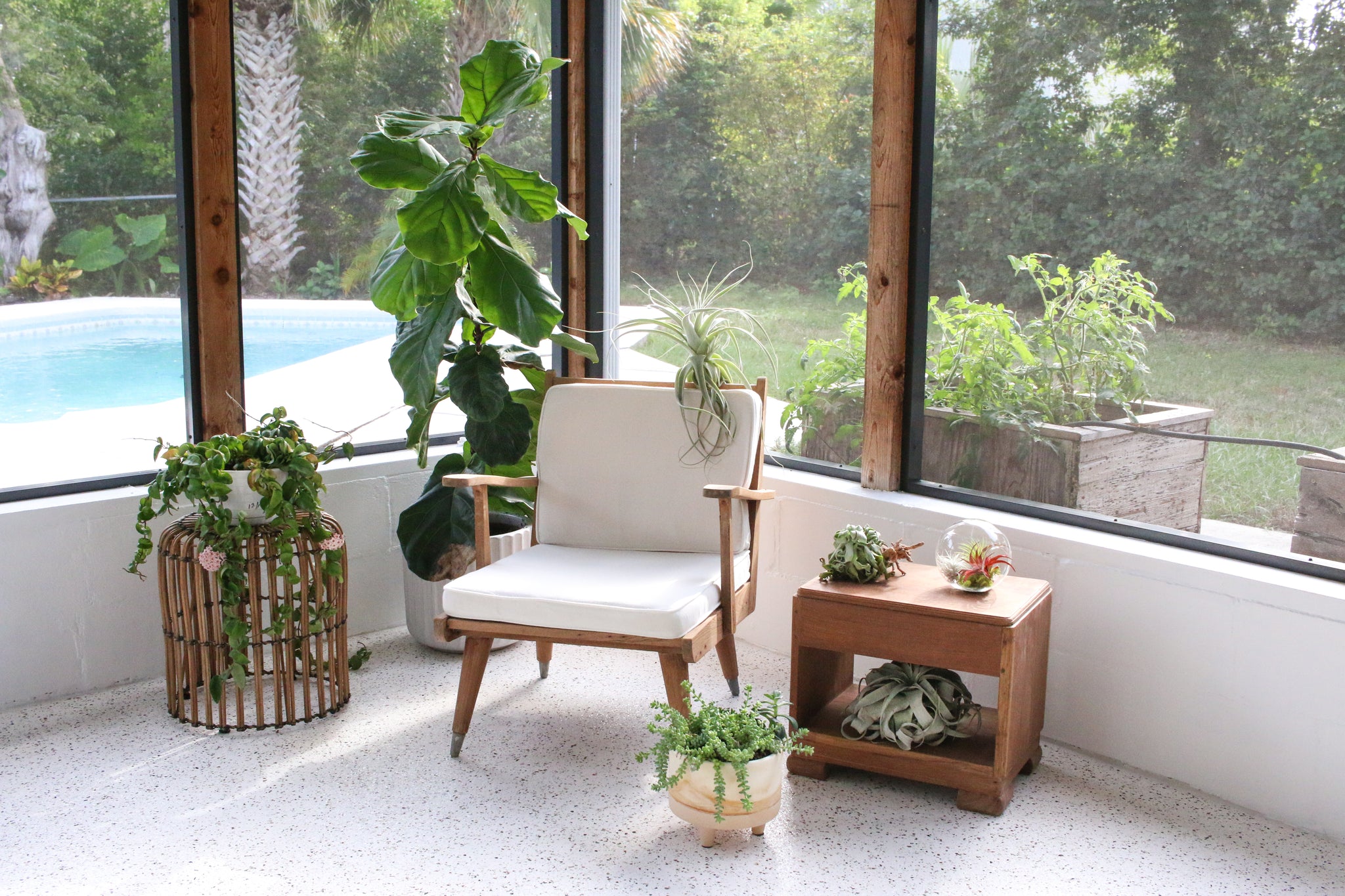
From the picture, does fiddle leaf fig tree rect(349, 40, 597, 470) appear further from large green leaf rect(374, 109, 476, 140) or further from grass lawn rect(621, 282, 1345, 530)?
grass lawn rect(621, 282, 1345, 530)

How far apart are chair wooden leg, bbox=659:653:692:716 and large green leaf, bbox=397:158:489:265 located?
3.73ft

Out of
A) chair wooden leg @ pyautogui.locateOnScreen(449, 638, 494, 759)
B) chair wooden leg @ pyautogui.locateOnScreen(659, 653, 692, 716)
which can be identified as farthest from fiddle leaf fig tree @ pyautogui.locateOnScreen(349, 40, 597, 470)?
chair wooden leg @ pyautogui.locateOnScreen(659, 653, 692, 716)

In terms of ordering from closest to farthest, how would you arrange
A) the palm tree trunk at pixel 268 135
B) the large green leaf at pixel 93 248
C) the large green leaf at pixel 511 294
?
the large green leaf at pixel 511 294 < the large green leaf at pixel 93 248 < the palm tree trunk at pixel 268 135

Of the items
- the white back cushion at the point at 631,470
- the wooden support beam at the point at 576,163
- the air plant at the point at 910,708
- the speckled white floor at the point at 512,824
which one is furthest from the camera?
the wooden support beam at the point at 576,163

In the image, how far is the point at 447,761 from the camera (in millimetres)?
2707

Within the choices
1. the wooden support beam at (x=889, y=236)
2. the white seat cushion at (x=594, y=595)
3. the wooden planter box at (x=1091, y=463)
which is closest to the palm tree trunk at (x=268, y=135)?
the white seat cushion at (x=594, y=595)

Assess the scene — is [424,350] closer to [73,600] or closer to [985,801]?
[73,600]

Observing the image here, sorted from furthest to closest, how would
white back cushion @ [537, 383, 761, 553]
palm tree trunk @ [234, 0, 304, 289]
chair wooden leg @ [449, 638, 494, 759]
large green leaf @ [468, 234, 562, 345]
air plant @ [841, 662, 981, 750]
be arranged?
palm tree trunk @ [234, 0, 304, 289], white back cushion @ [537, 383, 761, 553], large green leaf @ [468, 234, 562, 345], chair wooden leg @ [449, 638, 494, 759], air plant @ [841, 662, 981, 750]

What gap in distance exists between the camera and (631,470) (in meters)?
3.08

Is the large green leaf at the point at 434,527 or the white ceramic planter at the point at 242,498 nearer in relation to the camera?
the white ceramic planter at the point at 242,498

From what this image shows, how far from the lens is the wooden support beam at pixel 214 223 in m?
3.01

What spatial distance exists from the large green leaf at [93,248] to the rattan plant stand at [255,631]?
2.81 feet

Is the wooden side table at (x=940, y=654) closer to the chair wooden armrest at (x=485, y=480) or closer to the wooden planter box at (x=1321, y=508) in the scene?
the wooden planter box at (x=1321, y=508)

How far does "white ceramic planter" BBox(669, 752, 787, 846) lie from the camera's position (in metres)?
2.23
